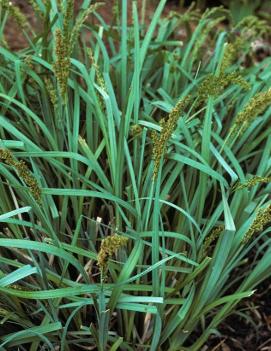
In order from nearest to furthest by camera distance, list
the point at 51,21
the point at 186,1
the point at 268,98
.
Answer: the point at 268,98 → the point at 51,21 → the point at 186,1

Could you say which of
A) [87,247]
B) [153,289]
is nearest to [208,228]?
[153,289]

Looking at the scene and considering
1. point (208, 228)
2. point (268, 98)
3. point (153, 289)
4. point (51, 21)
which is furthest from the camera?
point (51, 21)

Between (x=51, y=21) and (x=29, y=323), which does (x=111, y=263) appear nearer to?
(x=29, y=323)

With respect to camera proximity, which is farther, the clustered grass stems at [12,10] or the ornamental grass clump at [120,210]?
the clustered grass stems at [12,10]

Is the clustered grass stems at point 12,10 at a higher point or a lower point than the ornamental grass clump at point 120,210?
higher

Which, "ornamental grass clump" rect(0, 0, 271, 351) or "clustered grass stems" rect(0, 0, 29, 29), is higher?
"clustered grass stems" rect(0, 0, 29, 29)

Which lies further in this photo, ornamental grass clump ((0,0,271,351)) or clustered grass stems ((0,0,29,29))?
clustered grass stems ((0,0,29,29))

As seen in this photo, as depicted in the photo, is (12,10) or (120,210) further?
(12,10)

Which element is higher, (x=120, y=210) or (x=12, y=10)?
(x=12, y=10)
